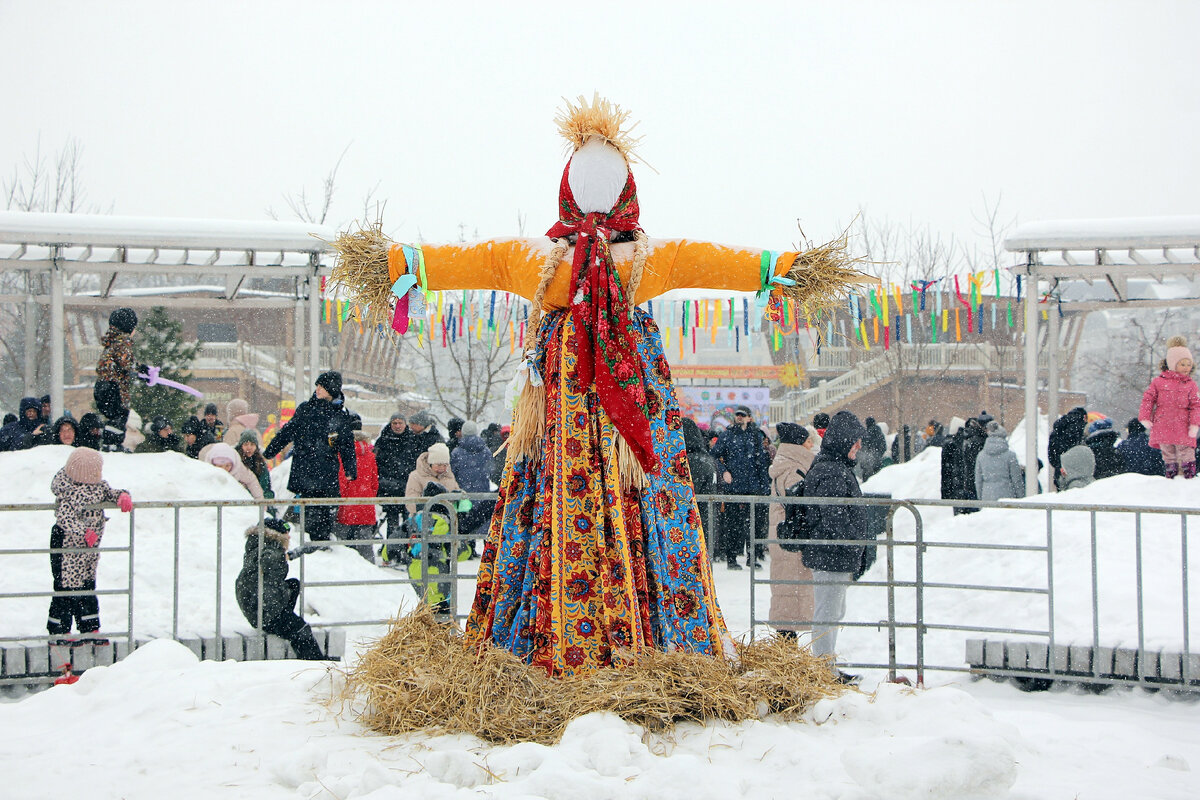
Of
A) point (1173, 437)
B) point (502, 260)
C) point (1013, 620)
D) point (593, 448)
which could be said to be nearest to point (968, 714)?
point (593, 448)

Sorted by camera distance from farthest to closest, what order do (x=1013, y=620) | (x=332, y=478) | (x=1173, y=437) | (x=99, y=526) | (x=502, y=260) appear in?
(x=1173, y=437)
(x=332, y=478)
(x=1013, y=620)
(x=99, y=526)
(x=502, y=260)

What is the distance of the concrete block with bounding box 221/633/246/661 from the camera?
20.7 feet

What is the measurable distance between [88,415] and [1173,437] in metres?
9.45

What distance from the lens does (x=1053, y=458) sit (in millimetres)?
11781

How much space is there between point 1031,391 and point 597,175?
8740mm

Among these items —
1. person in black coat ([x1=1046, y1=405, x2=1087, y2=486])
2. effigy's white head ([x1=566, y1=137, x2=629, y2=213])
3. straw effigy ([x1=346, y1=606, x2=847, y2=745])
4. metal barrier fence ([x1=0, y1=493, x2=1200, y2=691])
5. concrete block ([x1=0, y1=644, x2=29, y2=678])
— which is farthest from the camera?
person in black coat ([x1=1046, y1=405, x2=1087, y2=486])

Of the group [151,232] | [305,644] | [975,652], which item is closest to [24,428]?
[151,232]

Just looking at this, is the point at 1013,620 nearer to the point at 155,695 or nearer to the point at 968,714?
the point at 968,714

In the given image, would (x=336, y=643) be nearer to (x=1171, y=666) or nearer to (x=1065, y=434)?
(x=1171, y=666)

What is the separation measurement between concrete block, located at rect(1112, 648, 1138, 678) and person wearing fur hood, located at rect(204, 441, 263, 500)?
699 centimetres

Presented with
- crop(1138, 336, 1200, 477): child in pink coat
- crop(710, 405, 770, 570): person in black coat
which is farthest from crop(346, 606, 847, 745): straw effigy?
crop(710, 405, 770, 570): person in black coat

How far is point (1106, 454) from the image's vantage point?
11.0 meters

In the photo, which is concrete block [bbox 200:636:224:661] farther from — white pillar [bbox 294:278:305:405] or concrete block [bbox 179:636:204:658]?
white pillar [bbox 294:278:305:405]

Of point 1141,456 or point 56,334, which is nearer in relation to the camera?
point 1141,456
